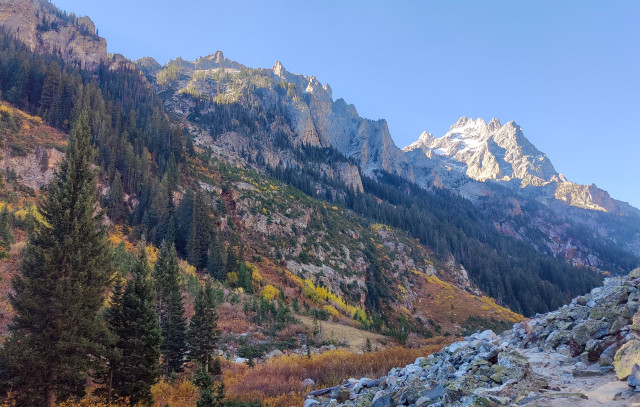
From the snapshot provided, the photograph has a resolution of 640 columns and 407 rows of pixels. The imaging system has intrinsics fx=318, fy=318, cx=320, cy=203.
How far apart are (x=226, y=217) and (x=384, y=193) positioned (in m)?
107

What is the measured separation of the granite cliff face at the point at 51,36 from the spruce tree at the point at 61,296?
362ft

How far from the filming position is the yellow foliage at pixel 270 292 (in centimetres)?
3742

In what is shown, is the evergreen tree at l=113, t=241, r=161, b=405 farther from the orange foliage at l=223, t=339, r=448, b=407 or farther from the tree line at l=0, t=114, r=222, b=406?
the orange foliage at l=223, t=339, r=448, b=407

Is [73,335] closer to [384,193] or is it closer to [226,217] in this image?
[226,217]

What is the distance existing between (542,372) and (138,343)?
45.6ft

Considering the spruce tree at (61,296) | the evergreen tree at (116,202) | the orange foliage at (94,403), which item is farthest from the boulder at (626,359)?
the evergreen tree at (116,202)

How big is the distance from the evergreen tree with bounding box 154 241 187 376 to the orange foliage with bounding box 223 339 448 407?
281 cm

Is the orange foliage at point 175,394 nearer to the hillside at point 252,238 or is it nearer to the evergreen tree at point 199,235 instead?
the hillside at point 252,238

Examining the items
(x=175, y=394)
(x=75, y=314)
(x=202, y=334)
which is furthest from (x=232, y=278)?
(x=75, y=314)

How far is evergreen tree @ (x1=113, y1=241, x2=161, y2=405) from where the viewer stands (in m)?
12.6

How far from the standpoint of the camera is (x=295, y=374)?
1391cm

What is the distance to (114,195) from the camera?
44.2 meters

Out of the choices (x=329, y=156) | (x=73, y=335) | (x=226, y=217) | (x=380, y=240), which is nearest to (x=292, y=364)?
(x=73, y=335)

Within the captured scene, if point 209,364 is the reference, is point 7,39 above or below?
above
